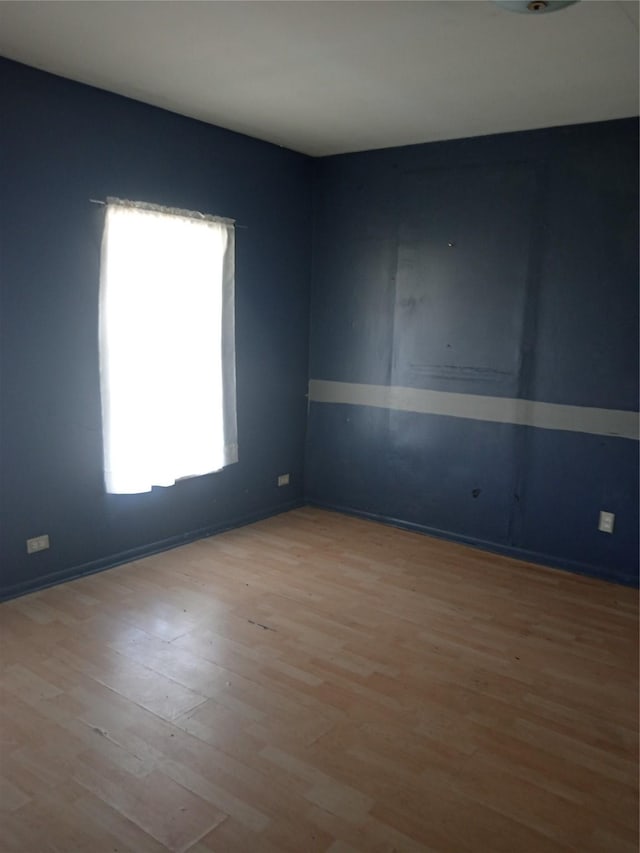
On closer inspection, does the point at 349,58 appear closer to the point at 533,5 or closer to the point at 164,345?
the point at 533,5

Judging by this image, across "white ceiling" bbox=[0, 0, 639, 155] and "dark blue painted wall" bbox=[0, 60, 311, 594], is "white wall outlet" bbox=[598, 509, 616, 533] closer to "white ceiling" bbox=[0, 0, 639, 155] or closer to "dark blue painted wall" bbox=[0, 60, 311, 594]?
"white ceiling" bbox=[0, 0, 639, 155]

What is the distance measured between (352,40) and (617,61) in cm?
111

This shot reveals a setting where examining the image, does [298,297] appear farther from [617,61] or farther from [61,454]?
[617,61]

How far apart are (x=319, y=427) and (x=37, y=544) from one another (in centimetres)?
222

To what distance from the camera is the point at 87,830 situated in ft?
5.91

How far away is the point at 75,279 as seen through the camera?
3.28m

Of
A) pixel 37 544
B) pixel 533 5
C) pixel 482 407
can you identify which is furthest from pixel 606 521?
pixel 37 544

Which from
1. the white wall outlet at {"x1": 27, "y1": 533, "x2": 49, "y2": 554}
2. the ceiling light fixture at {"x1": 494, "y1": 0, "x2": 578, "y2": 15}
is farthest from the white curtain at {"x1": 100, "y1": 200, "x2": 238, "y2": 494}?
the ceiling light fixture at {"x1": 494, "y1": 0, "x2": 578, "y2": 15}

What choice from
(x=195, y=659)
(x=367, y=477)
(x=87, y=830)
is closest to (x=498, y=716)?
(x=195, y=659)

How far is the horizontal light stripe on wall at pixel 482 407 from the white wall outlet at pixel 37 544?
87.3 inches

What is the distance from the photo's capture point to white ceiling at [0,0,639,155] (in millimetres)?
2320

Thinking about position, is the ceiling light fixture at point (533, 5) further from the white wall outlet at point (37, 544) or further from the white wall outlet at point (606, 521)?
the white wall outlet at point (37, 544)

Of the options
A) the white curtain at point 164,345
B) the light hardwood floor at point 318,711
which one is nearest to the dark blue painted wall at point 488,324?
the light hardwood floor at point 318,711

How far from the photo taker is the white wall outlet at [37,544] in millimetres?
3250
